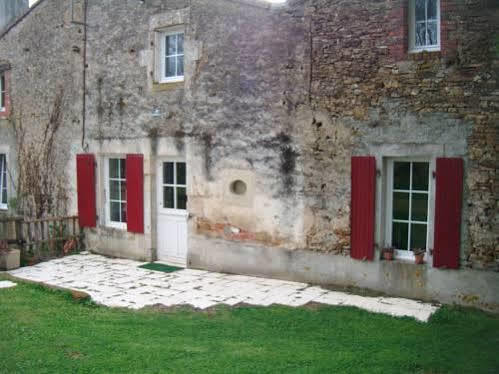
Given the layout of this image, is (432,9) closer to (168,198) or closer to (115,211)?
(168,198)

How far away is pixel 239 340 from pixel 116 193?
6.15 m

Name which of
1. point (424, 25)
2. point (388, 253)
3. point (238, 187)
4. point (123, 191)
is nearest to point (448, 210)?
point (388, 253)

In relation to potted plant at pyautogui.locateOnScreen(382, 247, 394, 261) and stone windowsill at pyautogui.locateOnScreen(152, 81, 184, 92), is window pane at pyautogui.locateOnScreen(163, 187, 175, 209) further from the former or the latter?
potted plant at pyautogui.locateOnScreen(382, 247, 394, 261)

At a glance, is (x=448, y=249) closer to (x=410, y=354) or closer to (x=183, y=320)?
(x=410, y=354)

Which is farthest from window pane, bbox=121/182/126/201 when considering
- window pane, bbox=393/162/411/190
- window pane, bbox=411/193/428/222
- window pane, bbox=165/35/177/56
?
window pane, bbox=411/193/428/222

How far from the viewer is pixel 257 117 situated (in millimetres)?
8875

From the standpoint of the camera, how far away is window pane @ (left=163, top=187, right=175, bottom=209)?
407 inches

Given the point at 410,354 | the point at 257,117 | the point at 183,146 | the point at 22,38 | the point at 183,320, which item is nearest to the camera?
the point at 410,354

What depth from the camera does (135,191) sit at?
34.1 ft

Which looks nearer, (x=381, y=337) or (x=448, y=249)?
(x=381, y=337)

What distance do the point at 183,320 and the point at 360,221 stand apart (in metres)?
2.97

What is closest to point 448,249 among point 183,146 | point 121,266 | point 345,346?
point 345,346

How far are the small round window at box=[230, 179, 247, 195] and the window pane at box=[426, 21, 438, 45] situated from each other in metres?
3.70

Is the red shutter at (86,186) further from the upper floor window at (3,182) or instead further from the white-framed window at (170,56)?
the upper floor window at (3,182)
